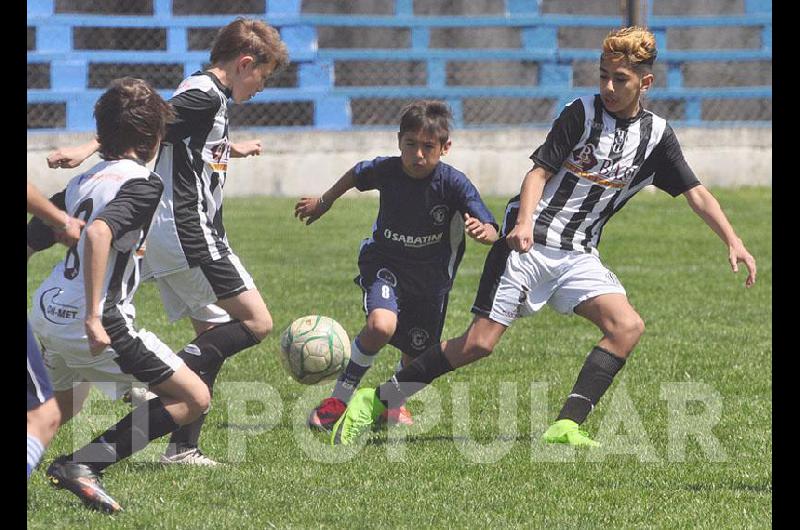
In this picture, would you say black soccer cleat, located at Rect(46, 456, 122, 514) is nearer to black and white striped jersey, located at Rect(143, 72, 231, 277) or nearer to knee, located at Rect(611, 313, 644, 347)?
black and white striped jersey, located at Rect(143, 72, 231, 277)

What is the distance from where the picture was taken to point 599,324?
6.13 metres

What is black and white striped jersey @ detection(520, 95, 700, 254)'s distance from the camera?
19.8 feet

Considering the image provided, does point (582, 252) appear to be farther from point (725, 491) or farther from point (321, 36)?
point (321, 36)

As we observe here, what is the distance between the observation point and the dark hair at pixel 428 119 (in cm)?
629

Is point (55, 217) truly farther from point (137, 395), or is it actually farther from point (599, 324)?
point (599, 324)

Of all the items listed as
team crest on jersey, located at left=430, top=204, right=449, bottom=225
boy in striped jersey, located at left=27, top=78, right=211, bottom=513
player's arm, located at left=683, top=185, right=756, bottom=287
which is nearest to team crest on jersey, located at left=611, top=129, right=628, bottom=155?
player's arm, located at left=683, top=185, right=756, bottom=287

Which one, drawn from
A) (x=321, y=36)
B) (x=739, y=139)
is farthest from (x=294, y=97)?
(x=739, y=139)

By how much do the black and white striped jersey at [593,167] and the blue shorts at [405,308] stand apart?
0.73 metres

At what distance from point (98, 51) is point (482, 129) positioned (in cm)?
530

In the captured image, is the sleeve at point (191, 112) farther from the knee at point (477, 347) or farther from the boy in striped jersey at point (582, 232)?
the knee at point (477, 347)

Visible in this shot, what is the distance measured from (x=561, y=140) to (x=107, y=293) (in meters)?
2.36

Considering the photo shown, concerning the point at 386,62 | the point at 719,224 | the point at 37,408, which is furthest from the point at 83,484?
the point at 386,62

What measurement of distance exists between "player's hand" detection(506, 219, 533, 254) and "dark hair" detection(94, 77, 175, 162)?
1765 millimetres

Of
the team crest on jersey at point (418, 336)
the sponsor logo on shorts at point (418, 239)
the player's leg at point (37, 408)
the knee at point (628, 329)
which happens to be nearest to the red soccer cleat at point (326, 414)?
the team crest on jersey at point (418, 336)
